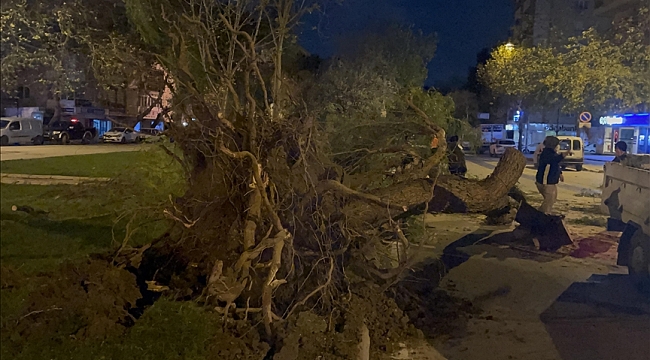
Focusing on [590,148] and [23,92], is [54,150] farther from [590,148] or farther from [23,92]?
[590,148]

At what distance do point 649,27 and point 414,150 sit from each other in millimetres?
11359

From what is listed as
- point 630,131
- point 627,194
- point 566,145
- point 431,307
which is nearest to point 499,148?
point 627,194

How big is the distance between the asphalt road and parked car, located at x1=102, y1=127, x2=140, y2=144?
0.27 ft

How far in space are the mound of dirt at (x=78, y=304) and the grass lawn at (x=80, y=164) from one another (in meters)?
0.81

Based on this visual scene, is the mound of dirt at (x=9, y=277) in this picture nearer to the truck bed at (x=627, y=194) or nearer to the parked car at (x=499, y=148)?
the parked car at (x=499, y=148)

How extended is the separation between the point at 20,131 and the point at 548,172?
30.0ft

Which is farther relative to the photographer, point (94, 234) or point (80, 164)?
point (94, 234)

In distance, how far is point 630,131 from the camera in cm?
1348

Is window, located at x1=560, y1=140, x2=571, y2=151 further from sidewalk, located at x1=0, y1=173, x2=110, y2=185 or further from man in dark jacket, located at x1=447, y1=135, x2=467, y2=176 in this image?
sidewalk, located at x1=0, y1=173, x2=110, y2=185

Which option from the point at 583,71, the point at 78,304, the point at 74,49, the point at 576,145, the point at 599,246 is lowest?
the point at 599,246

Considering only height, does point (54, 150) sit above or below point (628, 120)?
below

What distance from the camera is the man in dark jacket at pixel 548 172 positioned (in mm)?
10375

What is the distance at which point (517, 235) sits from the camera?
9914 millimetres

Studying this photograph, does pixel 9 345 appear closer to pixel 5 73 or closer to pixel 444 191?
pixel 5 73
